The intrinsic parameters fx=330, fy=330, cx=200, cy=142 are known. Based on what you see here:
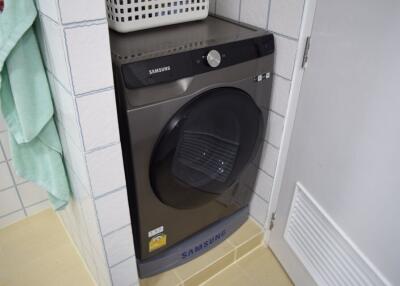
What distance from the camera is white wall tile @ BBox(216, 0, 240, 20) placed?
121 centimetres

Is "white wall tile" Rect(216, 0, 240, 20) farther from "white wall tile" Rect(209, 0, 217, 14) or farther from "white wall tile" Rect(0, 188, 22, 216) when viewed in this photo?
"white wall tile" Rect(0, 188, 22, 216)

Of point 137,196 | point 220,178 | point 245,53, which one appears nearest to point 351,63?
point 245,53

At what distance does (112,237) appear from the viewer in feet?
3.15

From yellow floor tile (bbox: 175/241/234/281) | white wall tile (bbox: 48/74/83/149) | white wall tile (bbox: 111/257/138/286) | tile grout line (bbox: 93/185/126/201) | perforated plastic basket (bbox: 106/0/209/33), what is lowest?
yellow floor tile (bbox: 175/241/234/281)

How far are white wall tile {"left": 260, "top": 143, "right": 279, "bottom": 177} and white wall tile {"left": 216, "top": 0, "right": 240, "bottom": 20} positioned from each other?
508 millimetres

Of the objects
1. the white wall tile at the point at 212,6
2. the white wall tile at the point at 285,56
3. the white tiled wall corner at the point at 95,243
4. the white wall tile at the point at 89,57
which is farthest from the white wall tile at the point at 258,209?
the white wall tile at the point at 89,57

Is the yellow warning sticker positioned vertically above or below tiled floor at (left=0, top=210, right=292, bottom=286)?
above

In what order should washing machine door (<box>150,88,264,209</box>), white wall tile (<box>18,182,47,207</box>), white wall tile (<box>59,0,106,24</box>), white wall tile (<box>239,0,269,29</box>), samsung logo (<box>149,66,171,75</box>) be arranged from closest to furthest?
white wall tile (<box>59,0,106,24</box>), samsung logo (<box>149,66,171,75</box>), washing machine door (<box>150,88,264,209</box>), white wall tile (<box>239,0,269,29</box>), white wall tile (<box>18,182,47,207</box>)

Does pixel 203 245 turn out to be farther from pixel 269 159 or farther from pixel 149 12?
pixel 149 12

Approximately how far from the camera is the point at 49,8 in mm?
663

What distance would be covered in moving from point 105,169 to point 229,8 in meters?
0.79

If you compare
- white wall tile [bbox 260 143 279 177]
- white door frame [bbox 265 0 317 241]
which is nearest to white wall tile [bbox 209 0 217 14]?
white door frame [bbox 265 0 317 241]

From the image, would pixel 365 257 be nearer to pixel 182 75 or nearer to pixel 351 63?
pixel 351 63

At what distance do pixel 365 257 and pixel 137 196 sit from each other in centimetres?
67
